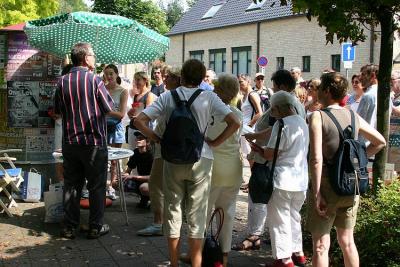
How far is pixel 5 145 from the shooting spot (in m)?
8.15

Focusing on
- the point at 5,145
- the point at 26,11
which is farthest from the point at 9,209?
the point at 26,11

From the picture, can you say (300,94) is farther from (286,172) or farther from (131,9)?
(131,9)

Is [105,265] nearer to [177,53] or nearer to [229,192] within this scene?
[229,192]

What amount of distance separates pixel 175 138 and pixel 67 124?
1.80 metres

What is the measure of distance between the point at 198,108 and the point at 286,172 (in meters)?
0.96

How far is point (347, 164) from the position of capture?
410cm

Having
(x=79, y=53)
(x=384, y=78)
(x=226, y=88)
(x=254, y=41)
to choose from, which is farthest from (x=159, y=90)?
(x=254, y=41)

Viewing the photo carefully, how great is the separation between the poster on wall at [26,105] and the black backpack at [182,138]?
3.93 m

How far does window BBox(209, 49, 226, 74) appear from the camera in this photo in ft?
129

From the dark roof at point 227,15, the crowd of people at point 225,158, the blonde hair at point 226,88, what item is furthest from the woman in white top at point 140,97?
the dark roof at point 227,15

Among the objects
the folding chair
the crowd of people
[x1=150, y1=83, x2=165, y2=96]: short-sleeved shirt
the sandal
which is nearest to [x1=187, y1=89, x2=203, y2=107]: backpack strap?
the crowd of people

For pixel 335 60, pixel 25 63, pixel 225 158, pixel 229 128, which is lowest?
pixel 225 158

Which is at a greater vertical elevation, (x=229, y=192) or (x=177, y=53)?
(x=177, y=53)

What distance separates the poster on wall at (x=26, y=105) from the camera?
313 inches
